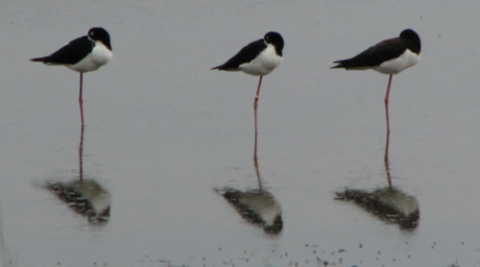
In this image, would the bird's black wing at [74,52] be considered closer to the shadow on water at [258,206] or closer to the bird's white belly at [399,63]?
the bird's white belly at [399,63]

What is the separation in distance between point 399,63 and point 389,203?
163 inches

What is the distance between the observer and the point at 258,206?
30.3ft

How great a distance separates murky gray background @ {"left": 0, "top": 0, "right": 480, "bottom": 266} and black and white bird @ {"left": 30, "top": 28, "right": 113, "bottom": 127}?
0.58 meters

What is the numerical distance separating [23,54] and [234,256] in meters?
9.44

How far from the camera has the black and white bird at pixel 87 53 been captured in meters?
13.3

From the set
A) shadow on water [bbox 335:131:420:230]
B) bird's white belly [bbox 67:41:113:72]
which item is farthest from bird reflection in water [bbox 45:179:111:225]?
bird's white belly [bbox 67:41:113:72]

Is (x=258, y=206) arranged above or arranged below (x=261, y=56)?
below

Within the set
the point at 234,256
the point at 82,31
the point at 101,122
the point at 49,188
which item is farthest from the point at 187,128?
the point at 82,31

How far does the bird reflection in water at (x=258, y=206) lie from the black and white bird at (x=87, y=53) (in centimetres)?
415

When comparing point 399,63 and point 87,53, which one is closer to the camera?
point 399,63

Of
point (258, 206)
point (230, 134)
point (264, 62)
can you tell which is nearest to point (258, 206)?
point (258, 206)

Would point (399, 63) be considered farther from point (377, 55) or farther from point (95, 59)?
point (95, 59)

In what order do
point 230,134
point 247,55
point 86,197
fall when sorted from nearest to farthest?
1. point 86,197
2. point 230,134
3. point 247,55

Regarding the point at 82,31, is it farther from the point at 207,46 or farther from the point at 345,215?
the point at 345,215
